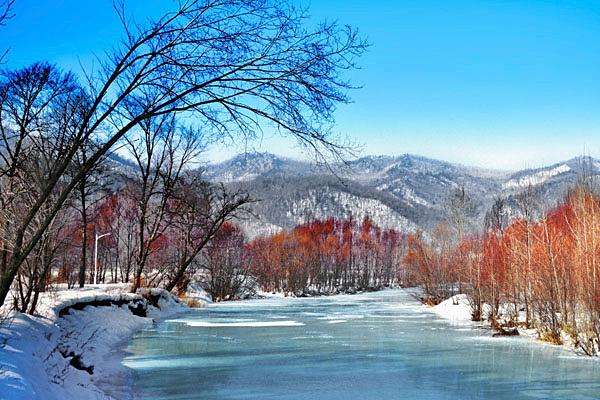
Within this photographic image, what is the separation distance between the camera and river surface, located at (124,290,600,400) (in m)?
10.2

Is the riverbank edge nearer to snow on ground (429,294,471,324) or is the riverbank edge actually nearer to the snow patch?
snow on ground (429,294,471,324)

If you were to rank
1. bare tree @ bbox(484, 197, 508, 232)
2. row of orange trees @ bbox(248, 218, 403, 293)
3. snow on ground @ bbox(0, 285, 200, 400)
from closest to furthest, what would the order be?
snow on ground @ bbox(0, 285, 200, 400)
bare tree @ bbox(484, 197, 508, 232)
row of orange trees @ bbox(248, 218, 403, 293)

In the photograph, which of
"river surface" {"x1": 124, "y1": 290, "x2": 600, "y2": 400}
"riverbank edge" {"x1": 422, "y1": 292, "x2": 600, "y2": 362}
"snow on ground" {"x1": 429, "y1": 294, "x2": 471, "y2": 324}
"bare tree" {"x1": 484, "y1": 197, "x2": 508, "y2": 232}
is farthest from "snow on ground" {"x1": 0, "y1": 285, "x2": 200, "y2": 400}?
"bare tree" {"x1": 484, "y1": 197, "x2": 508, "y2": 232}

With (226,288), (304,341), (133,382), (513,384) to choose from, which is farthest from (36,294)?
(226,288)

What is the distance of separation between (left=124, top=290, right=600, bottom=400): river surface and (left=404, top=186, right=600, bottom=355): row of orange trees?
1072mm

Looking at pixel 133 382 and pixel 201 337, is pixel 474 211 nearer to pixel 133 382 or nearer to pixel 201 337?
pixel 201 337

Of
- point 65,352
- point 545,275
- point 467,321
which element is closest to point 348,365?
point 65,352

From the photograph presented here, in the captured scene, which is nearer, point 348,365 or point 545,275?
point 348,365

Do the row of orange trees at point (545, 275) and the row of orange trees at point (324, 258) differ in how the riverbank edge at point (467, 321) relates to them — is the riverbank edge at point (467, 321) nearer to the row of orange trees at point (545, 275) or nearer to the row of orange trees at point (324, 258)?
the row of orange trees at point (545, 275)

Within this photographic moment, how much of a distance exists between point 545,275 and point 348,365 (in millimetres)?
9031

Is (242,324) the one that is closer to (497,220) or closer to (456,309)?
(456,309)

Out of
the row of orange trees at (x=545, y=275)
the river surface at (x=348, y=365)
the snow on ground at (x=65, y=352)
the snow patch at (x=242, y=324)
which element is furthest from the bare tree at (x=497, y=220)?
the snow on ground at (x=65, y=352)

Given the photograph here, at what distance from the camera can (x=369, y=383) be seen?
36.0 ft

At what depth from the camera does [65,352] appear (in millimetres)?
Answer: 10156
